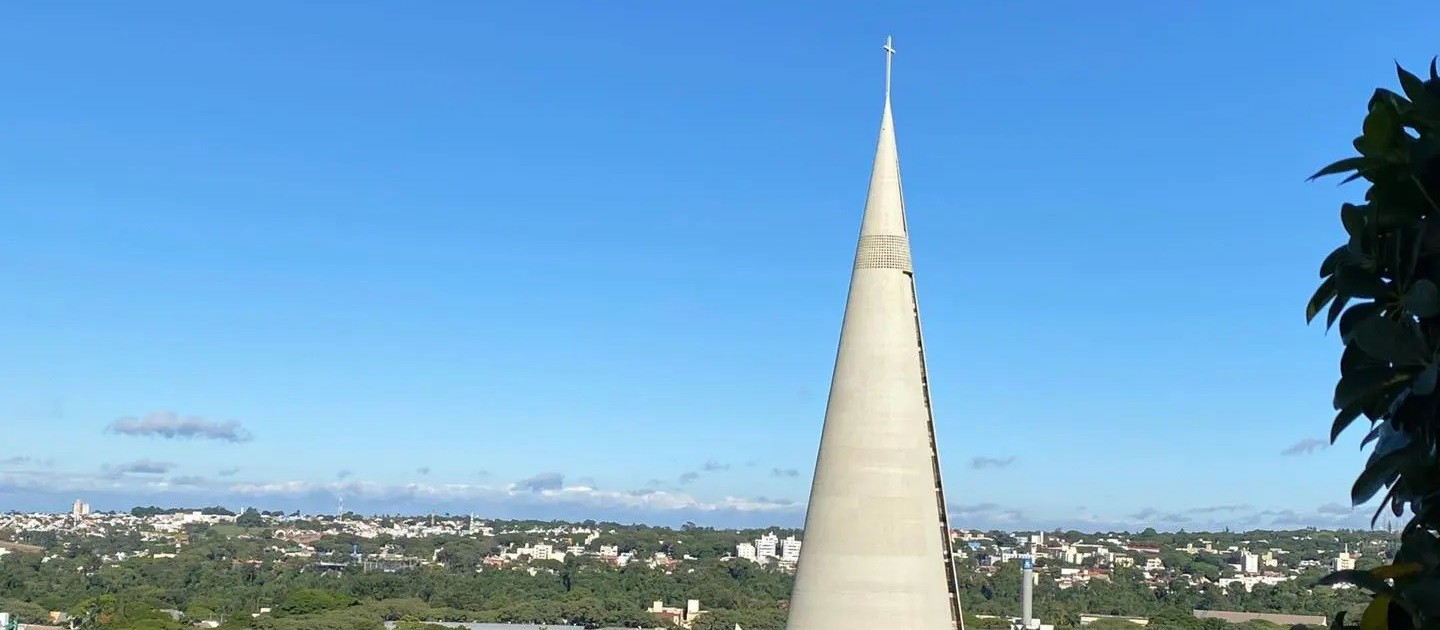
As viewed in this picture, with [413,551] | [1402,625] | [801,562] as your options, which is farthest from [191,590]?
[1402,625]

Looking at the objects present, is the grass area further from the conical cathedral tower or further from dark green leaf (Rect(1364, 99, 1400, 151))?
dark green leaf (Rect(1364, 99, 1400, 151))

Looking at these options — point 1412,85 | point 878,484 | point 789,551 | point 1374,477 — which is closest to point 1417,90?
point 1412,85

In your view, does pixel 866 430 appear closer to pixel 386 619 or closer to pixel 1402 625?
pixel 1402 625

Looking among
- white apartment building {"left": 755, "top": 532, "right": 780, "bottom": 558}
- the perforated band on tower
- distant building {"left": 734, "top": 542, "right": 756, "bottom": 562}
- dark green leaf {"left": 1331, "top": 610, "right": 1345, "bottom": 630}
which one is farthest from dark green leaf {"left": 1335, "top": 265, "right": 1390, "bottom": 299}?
white apartment building {"left": 755, "top": 532, "right": 780, "bottom": 558}

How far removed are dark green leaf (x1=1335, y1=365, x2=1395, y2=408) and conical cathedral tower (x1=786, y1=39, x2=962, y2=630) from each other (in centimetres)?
913

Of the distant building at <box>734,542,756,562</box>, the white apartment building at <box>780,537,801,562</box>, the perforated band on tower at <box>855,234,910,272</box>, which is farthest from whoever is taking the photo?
the distant building at <box>734,542,756,562</box>

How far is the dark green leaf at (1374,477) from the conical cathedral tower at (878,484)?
910 cm

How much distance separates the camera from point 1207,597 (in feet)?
299

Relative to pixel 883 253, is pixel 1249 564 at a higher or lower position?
lower

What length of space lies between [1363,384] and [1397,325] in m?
0.22

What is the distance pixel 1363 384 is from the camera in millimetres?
2859

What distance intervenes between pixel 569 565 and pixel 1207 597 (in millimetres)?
50258

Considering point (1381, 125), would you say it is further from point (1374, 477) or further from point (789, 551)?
point (789, 551)

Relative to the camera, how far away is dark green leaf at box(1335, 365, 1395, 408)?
2.84 metres
